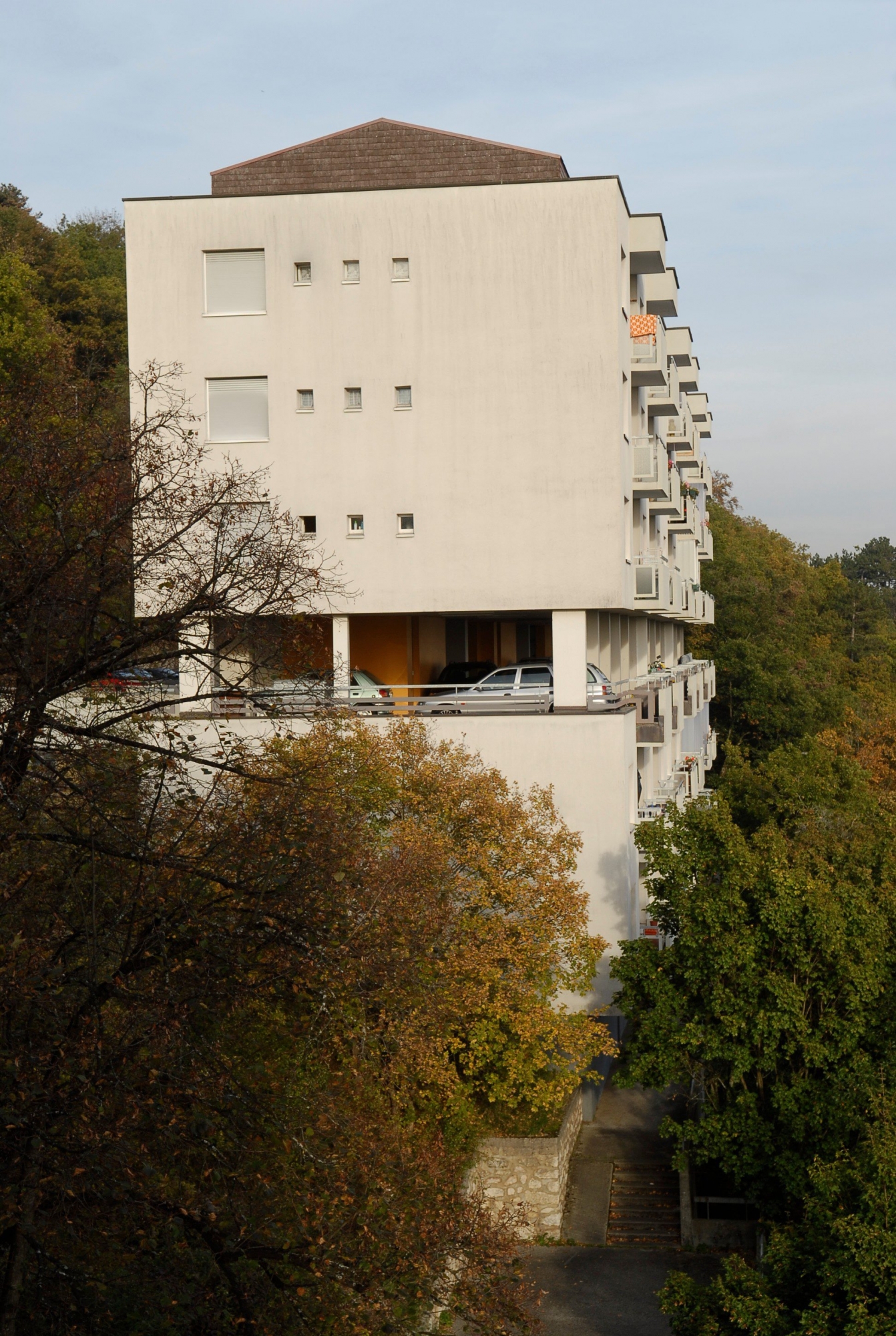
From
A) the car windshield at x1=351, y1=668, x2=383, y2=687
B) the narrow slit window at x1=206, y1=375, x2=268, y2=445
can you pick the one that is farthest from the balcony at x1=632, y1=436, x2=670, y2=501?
the narrow slit window at x1=206, y1=375, x2=268, y2=445

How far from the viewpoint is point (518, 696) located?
28984 millimetres

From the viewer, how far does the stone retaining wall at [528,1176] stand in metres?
24.8

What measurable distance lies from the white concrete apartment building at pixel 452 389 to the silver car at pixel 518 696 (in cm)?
38

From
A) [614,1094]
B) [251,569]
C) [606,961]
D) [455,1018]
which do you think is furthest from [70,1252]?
[614,1094]

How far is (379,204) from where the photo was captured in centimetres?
2966

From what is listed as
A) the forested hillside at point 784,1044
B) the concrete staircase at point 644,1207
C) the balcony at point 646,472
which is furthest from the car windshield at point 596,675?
the concrete staircase at point 644,1207

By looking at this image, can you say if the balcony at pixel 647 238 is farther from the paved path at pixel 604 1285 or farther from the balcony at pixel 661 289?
the paved path at pixel 604 1285

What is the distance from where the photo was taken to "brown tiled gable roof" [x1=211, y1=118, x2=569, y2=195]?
31891 mm

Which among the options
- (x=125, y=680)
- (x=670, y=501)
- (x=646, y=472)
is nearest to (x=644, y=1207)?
(x=125, y=680)

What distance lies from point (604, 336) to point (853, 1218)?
2069 centimetres

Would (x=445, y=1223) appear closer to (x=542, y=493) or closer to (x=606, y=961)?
(x=606, y=961)

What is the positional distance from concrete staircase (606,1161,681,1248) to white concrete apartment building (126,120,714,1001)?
5.22 meters

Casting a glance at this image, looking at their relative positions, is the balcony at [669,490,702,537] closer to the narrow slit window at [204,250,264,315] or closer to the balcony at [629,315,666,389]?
the balcony at [629,315,666,389]

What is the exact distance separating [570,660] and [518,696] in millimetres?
1557
